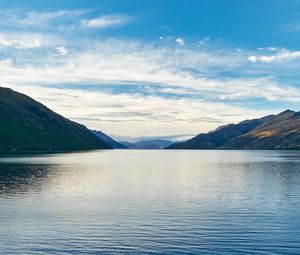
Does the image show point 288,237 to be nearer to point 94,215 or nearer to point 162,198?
point 94,215

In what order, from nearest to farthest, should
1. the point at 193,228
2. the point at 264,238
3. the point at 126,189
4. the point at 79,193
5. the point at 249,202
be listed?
1. the point at 264,238
2. the point at 193,228
3. the point at 249,202
4. the point at 79,193
5. the point at 126,189

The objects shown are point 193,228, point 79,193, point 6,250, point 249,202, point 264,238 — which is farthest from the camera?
point 79,193

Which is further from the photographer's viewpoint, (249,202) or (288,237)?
(249,202)

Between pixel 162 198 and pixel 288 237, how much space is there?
40.4 metres

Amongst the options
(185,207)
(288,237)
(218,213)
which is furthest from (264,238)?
(185,207)

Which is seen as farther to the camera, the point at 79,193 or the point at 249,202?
the point at 79,193

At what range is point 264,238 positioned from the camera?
178ft

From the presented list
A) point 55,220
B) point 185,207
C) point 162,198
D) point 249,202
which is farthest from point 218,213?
point 55,220

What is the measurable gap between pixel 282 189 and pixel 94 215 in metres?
57.6

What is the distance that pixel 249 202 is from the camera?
84688mm

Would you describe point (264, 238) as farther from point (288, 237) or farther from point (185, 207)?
point (185, 207)

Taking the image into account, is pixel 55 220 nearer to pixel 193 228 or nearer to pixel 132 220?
pixel 132 220

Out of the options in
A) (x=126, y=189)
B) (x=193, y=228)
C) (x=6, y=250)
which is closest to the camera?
(x=6, y=250)

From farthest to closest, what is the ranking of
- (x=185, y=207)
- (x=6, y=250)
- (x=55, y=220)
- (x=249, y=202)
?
(x=249, y=202), (x=185, y=207), (x=55, y=220), (x=6, y=250)
